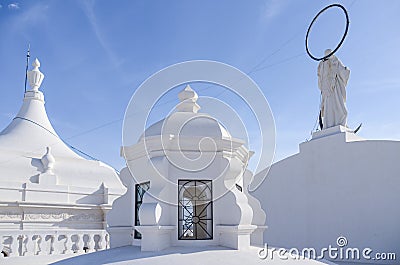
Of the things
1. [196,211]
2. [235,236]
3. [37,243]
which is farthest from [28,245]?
[235,236]

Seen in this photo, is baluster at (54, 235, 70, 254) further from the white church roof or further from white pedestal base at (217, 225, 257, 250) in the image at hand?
white pedestal base at (217, 225, 257, 250)

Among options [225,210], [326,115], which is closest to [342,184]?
[326,115]

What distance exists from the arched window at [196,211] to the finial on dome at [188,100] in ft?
3.79

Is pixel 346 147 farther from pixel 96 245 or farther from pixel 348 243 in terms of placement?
pixel 96 245

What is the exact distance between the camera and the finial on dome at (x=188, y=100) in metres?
6.12

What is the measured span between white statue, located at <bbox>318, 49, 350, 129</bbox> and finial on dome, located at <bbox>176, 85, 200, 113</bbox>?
4.88 meters

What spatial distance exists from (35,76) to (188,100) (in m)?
10.3

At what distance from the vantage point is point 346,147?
368 inches

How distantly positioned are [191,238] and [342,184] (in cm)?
510

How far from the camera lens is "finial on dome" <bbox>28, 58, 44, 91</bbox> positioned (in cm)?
1462

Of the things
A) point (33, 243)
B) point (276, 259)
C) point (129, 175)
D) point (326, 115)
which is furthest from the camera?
point (326, 115)

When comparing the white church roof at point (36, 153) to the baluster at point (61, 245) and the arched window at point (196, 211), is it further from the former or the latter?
the arched window at point (196, 211)

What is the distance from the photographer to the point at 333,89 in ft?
33.2

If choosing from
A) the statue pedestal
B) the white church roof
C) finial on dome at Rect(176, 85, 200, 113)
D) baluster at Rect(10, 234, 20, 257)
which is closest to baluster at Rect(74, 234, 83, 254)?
baluster at Rect(10, 234, 20, 257)
